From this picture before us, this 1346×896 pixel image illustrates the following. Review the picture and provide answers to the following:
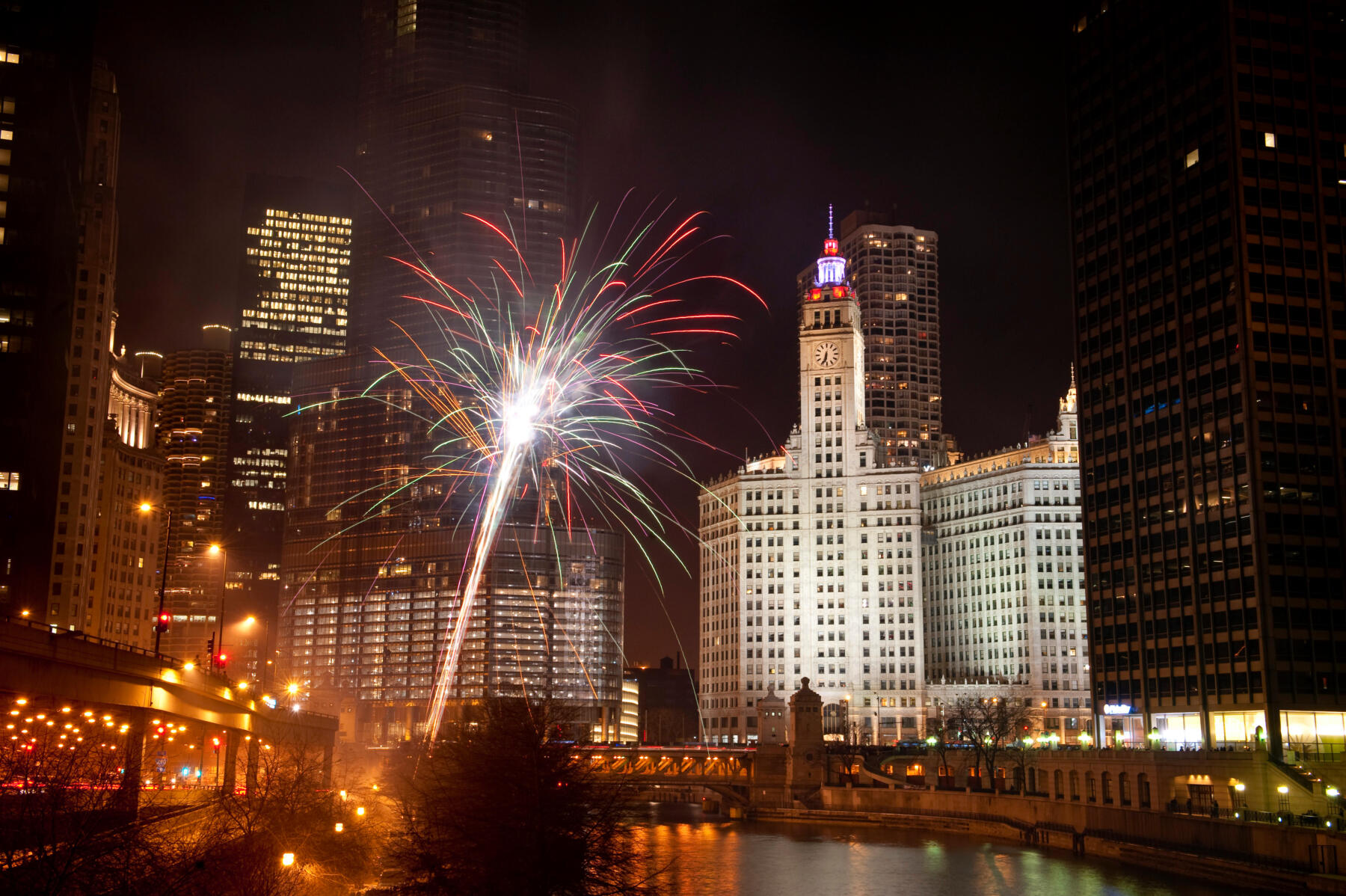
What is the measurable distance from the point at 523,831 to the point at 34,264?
98151 mm

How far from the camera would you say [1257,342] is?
13088cm

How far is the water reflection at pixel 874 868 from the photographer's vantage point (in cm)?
9838

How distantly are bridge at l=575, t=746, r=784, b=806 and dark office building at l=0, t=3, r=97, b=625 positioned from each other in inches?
3097

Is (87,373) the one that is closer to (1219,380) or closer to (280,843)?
(280,843)

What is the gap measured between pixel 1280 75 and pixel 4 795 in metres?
134

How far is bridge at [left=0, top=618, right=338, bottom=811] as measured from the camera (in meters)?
60.4

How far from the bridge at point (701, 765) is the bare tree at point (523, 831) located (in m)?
113

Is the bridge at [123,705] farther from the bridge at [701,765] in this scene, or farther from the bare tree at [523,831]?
the bridge at [701,765]

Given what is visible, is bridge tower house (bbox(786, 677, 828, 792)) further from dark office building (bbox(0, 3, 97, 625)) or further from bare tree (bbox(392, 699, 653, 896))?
bare tree (bbox(392, 699, 653, 896))

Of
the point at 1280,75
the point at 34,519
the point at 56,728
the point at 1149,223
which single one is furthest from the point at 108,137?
the point at 1280,75

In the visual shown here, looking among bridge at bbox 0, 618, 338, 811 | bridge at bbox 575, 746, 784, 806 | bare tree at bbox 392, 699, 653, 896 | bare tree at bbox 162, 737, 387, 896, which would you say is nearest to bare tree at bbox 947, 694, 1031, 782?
bridge at bbox 575, 746, 784, 806

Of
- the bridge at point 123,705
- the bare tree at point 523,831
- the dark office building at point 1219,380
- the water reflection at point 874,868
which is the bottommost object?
the water reflection at point 874,868

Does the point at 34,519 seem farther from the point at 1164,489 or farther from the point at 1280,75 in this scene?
the point at 1280,75

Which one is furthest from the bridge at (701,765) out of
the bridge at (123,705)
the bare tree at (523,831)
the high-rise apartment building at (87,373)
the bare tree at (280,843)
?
the bare tree at (523,831)
